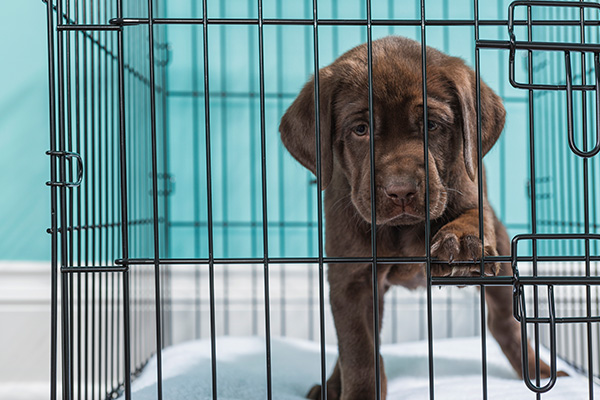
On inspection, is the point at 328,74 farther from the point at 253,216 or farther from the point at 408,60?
the point at 253,216

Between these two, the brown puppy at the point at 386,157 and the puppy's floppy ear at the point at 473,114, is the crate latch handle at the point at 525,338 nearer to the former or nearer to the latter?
the brown puppy at the point at 386,157

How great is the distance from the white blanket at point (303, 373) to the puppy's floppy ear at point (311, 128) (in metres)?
0.70

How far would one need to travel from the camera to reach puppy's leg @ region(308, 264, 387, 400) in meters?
1.54

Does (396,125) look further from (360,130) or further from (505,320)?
(505,320)

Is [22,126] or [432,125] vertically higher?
[22,126]

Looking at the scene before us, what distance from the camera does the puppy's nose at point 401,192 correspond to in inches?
52.1

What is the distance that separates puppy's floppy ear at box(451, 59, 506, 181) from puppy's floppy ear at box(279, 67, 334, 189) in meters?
0.33

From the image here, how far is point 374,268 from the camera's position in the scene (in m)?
1.18

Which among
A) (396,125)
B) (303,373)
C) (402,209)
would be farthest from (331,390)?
(396,125)

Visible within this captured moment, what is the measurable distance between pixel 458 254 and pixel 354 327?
1.49ft

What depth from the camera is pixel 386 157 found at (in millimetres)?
1423

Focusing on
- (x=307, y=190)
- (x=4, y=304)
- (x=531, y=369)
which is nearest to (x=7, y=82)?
(x=4, y=304)

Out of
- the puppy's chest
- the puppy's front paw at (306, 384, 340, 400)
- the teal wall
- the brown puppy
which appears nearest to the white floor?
the teal wall

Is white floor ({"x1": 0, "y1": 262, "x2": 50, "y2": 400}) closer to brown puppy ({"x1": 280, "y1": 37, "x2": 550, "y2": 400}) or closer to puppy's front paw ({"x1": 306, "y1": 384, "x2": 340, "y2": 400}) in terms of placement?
puppy's front paw ({"x1": 306, "y1": 384, "x2": 340, "y2": 400})
